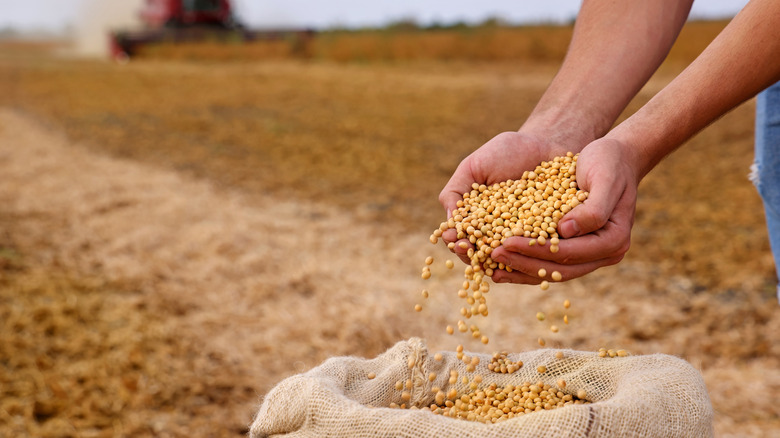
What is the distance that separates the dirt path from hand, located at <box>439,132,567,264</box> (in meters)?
1.60

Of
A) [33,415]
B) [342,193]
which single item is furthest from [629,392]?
[342,193]

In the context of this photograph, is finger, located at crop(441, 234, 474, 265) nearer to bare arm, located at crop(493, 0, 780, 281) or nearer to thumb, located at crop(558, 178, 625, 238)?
bare arm, located at crop(493, 0, 780, 281)

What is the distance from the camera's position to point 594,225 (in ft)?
4.79

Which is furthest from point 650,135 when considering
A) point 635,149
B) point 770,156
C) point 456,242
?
point 770,156

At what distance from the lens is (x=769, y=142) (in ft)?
6.89

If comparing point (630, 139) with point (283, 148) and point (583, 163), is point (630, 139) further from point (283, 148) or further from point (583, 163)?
point (283, 148)

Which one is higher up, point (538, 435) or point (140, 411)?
point (538, 435)

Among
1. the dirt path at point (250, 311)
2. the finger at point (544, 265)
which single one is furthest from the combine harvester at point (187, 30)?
the finger at point (544, 265)

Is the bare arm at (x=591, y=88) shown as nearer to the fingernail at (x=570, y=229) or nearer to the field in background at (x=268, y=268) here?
the fingernail at (x=570, y=229)

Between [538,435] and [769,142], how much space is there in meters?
1.38

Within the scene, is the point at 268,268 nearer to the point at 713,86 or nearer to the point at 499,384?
the point at 499,384

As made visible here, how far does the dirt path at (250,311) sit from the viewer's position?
9.61 feet

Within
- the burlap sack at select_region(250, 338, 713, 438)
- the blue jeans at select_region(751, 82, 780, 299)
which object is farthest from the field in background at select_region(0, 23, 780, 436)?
the burlap sack at select_region(250, 338, 713, 438)

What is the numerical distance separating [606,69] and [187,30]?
73.9 feet
